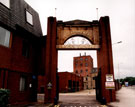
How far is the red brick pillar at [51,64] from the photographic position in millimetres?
16547

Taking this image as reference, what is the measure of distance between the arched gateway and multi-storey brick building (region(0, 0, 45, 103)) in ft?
7.46

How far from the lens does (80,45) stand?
1791 cm

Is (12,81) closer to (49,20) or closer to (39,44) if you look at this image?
(39,44)

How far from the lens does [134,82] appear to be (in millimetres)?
178250

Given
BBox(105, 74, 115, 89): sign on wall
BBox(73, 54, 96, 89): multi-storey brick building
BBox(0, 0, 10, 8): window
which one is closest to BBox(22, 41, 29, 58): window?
BBox(0, 0, 10, 8): window

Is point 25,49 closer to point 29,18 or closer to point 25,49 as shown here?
point 25,49

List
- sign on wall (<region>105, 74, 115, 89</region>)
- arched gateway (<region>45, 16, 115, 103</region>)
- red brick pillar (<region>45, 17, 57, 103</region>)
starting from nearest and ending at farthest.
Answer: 1. sign on wall (<region>105, 74, 115, 89</region>)
2. red brick pillar (<region>45, 17, 57, 103</region>)
3. arched gateway (<region>45, 16, 115, 103</region>)

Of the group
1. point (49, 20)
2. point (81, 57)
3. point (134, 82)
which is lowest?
point (134, 82)

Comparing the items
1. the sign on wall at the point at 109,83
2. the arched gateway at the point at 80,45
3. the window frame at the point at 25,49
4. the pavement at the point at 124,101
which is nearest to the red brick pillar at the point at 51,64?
the arched gateway at the point at 80,45

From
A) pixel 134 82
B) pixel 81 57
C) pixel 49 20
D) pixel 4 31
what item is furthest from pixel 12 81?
pixel 134 82

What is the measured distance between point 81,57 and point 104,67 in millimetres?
67430

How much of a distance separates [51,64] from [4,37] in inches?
251

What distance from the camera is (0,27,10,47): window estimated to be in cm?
1304

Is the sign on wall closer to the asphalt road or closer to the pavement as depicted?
the pavement
